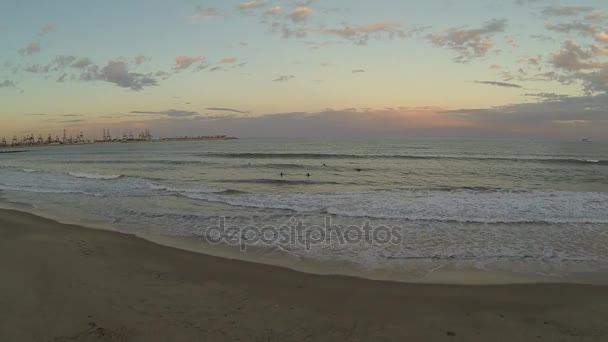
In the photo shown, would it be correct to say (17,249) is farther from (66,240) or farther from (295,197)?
(295,197)

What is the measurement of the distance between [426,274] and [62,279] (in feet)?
20.6

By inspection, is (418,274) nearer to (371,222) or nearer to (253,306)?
(253,306)

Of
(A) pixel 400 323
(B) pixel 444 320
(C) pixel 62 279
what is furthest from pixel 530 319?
(C) pixel 62 279

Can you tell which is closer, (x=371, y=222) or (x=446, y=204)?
(x=371, y=222)

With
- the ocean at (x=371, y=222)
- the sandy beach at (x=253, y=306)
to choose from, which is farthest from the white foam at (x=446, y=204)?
the sandy beach at (x=253, y=306)

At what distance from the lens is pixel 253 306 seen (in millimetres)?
5324

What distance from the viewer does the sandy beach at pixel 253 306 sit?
4535 mm

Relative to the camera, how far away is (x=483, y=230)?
10.3m

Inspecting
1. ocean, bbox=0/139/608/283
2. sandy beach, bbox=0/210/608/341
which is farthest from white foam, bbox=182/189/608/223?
sandy beach, bbox=0/210/608/341
